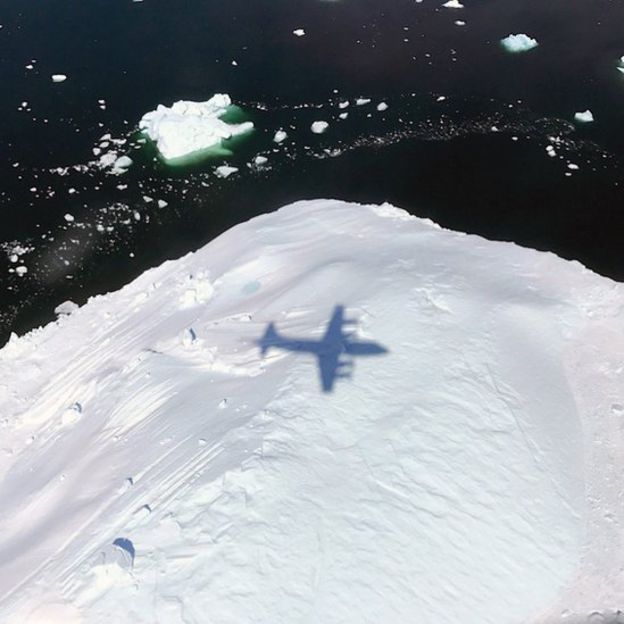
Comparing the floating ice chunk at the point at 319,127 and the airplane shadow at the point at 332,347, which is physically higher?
the airplane shadow at the point at 332,347

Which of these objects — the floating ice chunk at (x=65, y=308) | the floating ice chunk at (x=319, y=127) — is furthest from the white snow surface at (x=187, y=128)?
the floating ice chunk at (x=65, y=308)

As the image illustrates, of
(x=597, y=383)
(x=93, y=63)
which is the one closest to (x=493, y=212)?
(x=597, y=383)

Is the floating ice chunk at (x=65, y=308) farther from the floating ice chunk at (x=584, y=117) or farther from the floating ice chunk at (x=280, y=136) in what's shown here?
the floating ice chunk at (x=584, y=117)

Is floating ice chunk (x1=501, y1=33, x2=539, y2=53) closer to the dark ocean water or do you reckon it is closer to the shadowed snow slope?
the dark ocean water

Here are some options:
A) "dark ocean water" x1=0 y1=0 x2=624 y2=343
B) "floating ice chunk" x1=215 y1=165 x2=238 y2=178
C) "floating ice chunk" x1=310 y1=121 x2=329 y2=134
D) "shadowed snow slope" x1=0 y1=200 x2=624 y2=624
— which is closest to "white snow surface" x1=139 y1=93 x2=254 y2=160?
"dark ocean water" x1=0 y1=0 x2=624 y2=343

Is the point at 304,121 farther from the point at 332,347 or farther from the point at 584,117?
the point at 332,347

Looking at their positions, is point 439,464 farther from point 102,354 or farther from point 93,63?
point 93,63
